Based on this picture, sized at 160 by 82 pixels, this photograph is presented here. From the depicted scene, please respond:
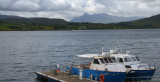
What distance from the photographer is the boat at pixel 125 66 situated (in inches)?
909

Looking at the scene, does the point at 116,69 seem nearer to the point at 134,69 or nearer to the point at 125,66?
the point at 125,66

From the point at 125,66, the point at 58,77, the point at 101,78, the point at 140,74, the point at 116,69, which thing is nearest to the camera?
the point at 101,78

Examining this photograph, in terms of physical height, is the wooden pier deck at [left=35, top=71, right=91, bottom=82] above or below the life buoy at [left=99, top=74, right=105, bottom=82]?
below

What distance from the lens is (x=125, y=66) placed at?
950 inches

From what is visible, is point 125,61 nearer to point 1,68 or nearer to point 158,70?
point 158,70

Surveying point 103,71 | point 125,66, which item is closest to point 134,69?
A: point 125,66

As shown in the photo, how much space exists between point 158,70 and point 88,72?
1487 cm

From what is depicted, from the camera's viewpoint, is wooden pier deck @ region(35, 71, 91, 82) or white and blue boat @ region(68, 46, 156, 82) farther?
wooden pier deck @ region(35, 71, 91, 82)

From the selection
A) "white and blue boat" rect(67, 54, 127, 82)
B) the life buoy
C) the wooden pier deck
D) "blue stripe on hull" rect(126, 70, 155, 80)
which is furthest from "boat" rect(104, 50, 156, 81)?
the wooden pier deck

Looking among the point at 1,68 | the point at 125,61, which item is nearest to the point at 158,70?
the point at 125,61

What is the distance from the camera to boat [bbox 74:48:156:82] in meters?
23.1

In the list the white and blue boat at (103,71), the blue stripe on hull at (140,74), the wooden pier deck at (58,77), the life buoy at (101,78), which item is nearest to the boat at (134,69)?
the blue stripe on hull at (140,74)

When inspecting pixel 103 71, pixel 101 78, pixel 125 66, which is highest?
pixel 125 66

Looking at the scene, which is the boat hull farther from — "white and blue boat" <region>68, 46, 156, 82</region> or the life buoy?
the life buoy
